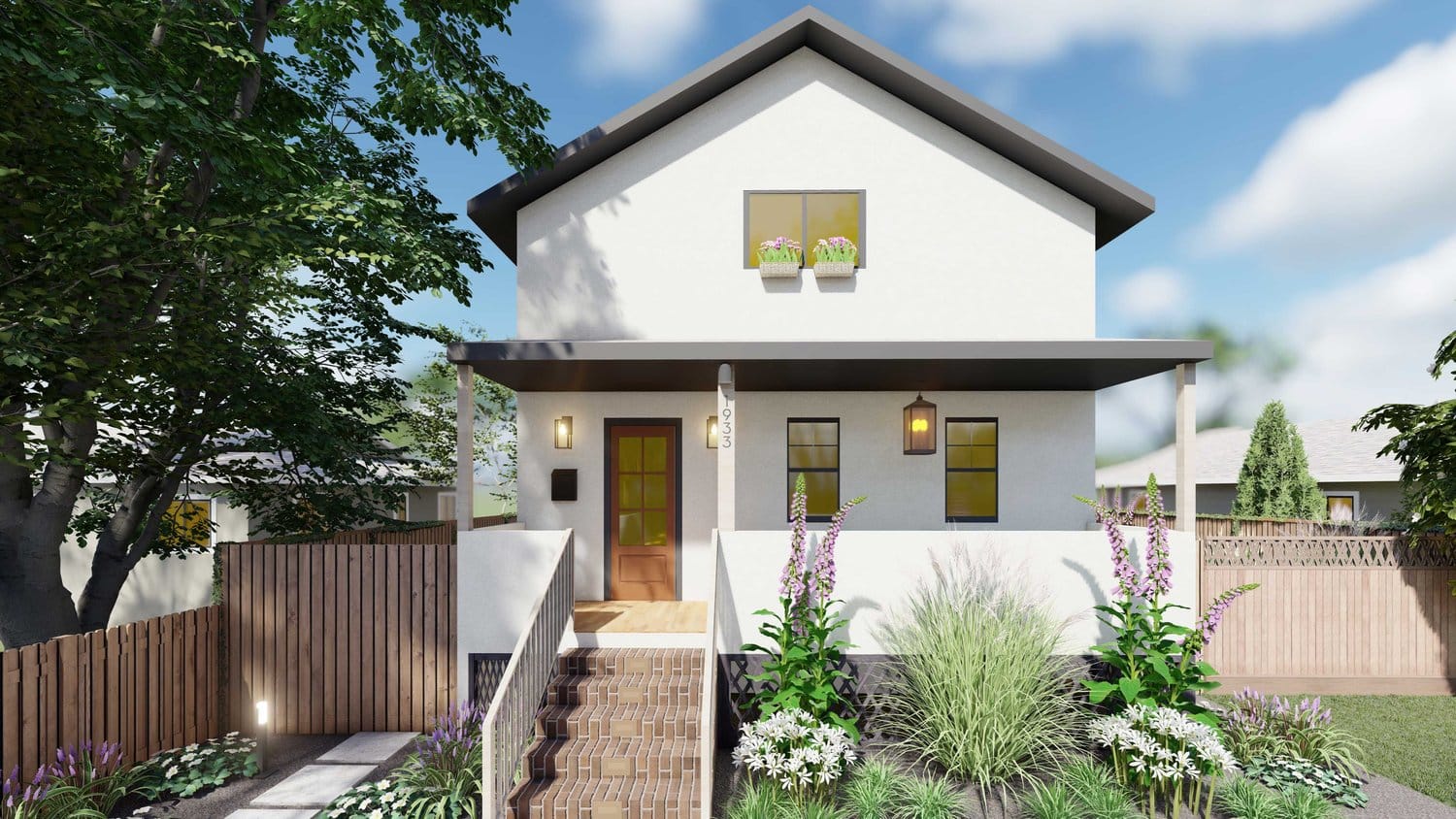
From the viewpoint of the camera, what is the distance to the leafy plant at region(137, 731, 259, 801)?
596 centimetres

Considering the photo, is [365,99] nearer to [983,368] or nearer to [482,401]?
[983,368]

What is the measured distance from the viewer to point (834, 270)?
837 cm

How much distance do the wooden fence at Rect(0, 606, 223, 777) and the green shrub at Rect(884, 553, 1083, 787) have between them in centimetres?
668

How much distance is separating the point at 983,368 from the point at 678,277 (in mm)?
3706

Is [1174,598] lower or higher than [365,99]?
lower

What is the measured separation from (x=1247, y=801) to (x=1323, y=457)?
625 inches

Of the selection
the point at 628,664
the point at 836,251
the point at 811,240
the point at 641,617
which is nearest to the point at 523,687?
the point at 628,664

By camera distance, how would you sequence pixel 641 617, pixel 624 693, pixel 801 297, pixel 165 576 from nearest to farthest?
pixel 624 693, pixel 641 617, pixel 801 297, pixel 165 576

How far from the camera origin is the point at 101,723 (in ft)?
19.4

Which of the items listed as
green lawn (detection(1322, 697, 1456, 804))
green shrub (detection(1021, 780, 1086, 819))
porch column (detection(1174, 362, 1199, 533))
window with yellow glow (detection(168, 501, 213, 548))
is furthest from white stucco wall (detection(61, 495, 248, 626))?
green lawn (detection(1322, 697, 1456, 804))

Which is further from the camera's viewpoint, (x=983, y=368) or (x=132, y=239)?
(x=983, y=368)

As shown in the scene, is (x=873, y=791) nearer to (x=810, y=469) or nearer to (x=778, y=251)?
(x=810, y=469)

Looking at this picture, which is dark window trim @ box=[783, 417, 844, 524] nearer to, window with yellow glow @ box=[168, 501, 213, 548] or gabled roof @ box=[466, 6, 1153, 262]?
gabled roof @ box=[466, 6, 1153, 262]

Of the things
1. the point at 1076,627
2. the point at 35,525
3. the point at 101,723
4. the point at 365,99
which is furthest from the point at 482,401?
the point at 1076,627
